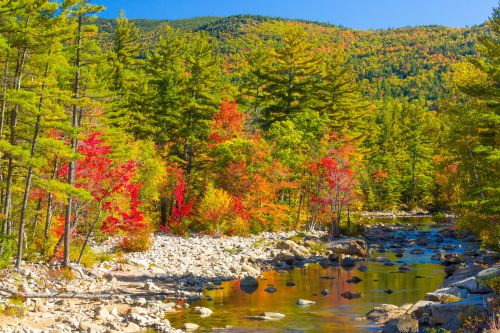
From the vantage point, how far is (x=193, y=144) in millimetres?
38938

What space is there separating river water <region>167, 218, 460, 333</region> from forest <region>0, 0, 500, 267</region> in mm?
3967

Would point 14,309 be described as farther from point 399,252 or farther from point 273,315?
point 399,252

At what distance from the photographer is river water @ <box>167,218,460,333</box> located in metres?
15.2

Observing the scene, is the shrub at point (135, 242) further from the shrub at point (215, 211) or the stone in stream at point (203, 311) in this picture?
the stone in stream at point (203, 311)

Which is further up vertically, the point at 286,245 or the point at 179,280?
the point at 286,245

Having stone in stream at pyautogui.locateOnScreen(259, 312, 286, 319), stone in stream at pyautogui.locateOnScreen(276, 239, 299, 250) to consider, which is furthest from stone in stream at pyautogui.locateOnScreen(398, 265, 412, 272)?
stone in stream at pyautogui.locateOnScreen(259, 312, 286, 319)

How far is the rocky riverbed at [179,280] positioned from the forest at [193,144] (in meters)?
1.62

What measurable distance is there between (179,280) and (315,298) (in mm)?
5694

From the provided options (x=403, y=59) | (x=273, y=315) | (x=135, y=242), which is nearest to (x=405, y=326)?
Answer: (x=273, y=315)

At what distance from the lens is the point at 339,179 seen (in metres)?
36.0

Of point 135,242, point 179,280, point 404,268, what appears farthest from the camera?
point 135,242

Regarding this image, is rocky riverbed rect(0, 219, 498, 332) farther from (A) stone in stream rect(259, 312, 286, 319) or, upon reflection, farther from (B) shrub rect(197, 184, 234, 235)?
(B) shrub rect(197, 184, 234, 235)

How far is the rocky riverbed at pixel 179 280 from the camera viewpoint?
14.0m

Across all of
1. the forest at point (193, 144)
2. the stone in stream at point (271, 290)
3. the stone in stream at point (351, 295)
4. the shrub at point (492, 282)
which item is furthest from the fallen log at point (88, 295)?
the shrub at point (492, 282)
